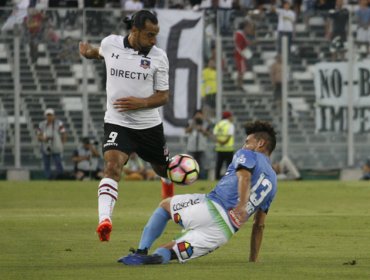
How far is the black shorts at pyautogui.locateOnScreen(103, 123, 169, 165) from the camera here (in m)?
14.6

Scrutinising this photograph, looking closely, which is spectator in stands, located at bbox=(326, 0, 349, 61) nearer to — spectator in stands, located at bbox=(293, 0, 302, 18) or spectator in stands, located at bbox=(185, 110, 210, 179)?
spectator in stands, located at bbox=(293, 0, 302, 18)

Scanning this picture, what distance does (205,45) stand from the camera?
35.6 m

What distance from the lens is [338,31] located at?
118ft

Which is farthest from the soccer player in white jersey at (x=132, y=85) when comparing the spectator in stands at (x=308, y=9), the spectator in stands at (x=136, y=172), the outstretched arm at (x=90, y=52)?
the spectator in stands at (x=308, y=9)

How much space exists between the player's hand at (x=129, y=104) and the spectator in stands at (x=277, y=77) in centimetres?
2165

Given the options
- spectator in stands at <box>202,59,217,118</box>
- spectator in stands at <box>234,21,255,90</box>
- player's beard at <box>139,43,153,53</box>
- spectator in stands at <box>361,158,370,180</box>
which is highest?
player's beard at <box>139,43,153,53</box>

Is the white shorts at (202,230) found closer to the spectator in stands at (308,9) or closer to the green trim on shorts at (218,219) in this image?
the green trim on shorts at (218,219)

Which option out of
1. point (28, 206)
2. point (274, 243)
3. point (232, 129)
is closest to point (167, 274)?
point (274, 243)

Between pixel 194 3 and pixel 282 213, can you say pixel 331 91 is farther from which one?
pixel 282 213

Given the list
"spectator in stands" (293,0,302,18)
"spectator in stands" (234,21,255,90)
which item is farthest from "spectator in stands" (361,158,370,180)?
"spectator in stands" (293,0,302,18)

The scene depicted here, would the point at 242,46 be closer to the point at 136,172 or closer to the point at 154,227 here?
the point at 136,172

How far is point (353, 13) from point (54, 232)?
19.8m

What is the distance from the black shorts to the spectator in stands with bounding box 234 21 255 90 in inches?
815

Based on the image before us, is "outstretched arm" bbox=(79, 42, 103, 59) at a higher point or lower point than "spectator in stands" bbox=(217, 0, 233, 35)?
higher
